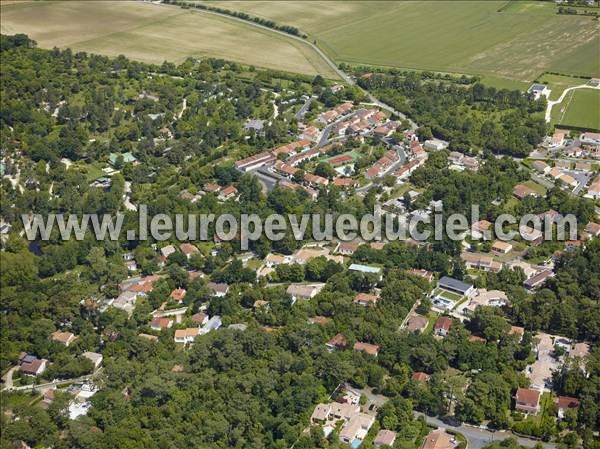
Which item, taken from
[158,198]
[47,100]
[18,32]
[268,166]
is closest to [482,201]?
[268,166]

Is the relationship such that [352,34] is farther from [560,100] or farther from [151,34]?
[560,100]

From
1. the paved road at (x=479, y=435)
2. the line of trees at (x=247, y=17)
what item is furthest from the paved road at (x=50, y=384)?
the line of trees at (x=247, y=17)

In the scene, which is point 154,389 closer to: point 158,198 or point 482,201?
point 158,198

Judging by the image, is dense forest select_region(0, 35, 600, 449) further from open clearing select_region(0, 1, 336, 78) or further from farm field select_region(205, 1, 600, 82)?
open clearing select_region(0, 1, 336, 78)

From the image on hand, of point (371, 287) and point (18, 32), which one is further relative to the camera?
point (18, 32)

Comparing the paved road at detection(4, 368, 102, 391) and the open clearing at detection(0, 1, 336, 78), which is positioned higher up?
the open clearing at detection(0, 1, 336, 78)

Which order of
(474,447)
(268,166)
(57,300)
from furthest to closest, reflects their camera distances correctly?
(268,166) < (57,300) < (474,447)

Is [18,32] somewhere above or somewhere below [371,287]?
above

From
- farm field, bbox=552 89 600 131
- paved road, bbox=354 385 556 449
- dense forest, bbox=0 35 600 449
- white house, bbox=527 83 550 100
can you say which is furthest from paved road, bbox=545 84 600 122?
paved road, bbox=354 385 556 449
